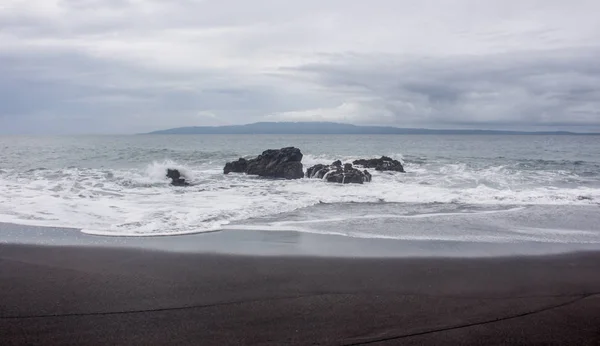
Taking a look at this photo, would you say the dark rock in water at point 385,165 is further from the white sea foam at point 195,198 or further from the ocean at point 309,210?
the ocean at point 309,210

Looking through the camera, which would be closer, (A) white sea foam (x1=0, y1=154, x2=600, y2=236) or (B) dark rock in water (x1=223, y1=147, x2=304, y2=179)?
(A) white sea foam (x1=0, y1=154, x2=600, y2=236)

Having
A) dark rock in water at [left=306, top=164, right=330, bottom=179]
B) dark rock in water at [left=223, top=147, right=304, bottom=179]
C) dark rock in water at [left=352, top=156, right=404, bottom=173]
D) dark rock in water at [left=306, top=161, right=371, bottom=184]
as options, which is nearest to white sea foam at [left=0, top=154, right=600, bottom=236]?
dark rock in water at [left=306, top=161, right=371, bottom=184]

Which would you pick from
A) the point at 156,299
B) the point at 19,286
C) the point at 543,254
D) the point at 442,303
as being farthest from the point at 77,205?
the point at 543,254

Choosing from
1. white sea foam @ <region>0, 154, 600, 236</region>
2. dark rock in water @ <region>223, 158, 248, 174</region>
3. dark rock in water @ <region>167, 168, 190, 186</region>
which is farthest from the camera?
dark rock in water @ <region>223, 158, 248, 174</region>

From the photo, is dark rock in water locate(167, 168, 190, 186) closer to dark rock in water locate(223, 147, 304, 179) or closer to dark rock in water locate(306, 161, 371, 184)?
dark rock in water locate(223, 147, 304, 179)

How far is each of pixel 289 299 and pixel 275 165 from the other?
19411mm

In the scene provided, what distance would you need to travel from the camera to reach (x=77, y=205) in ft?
42.0

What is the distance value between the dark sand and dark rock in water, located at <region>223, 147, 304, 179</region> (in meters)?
16.6

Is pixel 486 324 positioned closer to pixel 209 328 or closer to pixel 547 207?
pixel 209 328

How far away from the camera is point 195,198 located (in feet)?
50.6

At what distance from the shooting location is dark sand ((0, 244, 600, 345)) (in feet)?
15.5

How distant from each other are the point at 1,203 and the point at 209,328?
11.0m

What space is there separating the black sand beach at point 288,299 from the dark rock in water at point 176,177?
39.7 feet

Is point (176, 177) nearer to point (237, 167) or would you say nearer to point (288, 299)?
point (237, 167)
